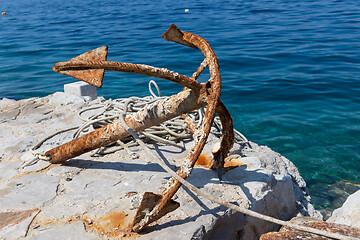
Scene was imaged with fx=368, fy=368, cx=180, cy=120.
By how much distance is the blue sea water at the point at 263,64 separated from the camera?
4.74 metres

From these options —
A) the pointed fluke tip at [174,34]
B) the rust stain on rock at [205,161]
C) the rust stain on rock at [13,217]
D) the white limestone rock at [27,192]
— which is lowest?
the rust stain on rock at [205,161]

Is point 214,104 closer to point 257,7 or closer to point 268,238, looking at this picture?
point 268,238

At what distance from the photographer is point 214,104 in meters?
1.96

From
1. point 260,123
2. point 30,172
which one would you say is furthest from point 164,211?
point 260,123

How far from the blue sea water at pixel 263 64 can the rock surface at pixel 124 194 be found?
4.68ft

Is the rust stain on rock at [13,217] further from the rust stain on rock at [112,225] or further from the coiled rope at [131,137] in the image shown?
the coiled rope at [131,137]

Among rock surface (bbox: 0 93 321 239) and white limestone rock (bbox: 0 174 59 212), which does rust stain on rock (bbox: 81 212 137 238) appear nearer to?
rock surface (bbox: 0 93 321 239)

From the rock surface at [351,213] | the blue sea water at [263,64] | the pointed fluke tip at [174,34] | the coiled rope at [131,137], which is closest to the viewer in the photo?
the pointed fluke tip at [174,34]

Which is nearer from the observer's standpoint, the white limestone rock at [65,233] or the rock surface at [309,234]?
the rock surface at [309,234]

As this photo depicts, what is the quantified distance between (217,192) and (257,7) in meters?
14.1

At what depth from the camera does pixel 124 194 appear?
7.63ft

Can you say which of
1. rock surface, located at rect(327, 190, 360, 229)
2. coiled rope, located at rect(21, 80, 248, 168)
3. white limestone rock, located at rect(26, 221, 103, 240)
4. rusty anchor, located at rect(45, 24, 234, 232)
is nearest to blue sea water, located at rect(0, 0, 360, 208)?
rock surface, located at rect(327, 190, 360, 229)

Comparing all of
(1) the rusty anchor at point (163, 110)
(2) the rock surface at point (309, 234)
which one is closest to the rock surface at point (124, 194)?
(1) the rusty anchor at point (163, 110)

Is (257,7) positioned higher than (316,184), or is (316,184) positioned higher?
(257,7)
